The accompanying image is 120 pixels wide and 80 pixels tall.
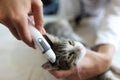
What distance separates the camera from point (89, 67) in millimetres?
607

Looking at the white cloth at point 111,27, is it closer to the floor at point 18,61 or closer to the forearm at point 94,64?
A: the forearm at point 94,64

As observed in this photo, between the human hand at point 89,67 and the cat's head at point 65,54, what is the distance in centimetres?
3

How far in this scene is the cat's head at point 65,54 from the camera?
501 mm

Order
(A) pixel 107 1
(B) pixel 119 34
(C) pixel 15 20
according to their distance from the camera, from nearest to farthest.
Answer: (C) pixel 15 20
(B) pixel 119 34
(A) pixel 107 1

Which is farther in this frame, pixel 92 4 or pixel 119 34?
pixel 92 4

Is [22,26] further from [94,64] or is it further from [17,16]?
[94,64]

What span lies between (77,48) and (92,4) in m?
0.43

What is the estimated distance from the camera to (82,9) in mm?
954

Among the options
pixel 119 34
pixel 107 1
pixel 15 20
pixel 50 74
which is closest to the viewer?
pixel 15 20

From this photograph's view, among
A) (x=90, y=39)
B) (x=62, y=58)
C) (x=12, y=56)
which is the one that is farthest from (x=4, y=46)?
(x=90, y=39)

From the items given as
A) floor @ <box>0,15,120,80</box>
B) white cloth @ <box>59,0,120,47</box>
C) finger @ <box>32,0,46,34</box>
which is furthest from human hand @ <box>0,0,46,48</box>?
white cloth @ <box>59,0,120,47</box>

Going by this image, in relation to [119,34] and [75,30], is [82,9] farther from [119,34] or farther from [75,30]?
[119,34]

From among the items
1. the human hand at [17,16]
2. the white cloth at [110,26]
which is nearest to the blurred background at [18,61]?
the human hand at [17,16]

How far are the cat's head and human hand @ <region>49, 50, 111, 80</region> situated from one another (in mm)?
32
